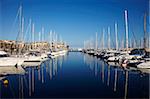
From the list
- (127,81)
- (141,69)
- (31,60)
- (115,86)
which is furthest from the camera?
(31,60)

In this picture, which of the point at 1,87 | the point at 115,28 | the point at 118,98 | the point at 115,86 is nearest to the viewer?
the point at 118,98

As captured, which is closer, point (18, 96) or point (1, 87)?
point (18, 96)

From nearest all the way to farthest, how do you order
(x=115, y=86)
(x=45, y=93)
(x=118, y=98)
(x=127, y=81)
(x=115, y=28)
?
(x=118, y=98), (x=45, y=93), (x=115, y=86), (x=127, y=81), (x=115, y=28)

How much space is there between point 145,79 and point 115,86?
3.75m

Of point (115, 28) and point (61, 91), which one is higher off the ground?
point (115, 28)

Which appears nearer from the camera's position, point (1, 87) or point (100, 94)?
point (100, 94)

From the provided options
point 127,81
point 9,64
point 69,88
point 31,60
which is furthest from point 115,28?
point 69,88

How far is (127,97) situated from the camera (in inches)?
541

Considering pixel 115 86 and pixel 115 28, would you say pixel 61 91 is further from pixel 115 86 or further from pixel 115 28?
pixel 115 28

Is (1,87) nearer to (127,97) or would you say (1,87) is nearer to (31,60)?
(127,97)

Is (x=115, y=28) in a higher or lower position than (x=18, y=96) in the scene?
higher

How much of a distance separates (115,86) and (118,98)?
3.99 metres

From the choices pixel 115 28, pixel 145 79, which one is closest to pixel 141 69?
pixel 145 79

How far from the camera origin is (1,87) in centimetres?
1608
